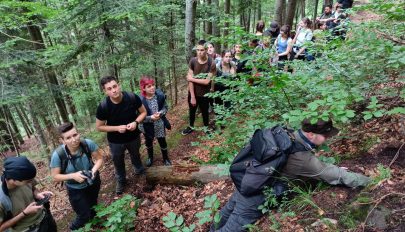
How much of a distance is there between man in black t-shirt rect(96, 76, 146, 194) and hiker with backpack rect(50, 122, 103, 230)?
70cm

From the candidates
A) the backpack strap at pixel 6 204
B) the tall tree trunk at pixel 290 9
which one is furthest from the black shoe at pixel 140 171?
the tall tree trunk at pixel 290 9

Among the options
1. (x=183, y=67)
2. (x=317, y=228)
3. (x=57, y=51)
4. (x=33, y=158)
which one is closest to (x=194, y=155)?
(x=317, y=228)

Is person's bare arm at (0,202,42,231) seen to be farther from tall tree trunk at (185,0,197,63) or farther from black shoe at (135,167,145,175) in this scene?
tall tree trunk at (185,0,197,63)

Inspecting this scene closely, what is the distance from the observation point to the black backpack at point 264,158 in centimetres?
320

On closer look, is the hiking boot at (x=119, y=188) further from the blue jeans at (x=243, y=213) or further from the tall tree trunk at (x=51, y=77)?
the tall tree trunk at (x=51, y=77)

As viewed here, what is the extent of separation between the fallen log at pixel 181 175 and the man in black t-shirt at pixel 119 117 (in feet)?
2.44

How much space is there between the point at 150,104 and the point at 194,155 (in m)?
1.87

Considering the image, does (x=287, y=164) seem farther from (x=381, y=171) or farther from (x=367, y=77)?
(x=367, y=77)

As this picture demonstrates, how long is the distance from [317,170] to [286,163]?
0.37 metres

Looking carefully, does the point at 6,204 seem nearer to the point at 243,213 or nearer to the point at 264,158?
the point at 243,213

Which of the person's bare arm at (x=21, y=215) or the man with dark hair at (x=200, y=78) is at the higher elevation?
the man with dark hair at (x=200, y=78)

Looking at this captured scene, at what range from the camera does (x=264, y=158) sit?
127 inches

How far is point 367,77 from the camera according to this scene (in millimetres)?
4137

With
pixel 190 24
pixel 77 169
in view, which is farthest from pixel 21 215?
pixel 190 24
